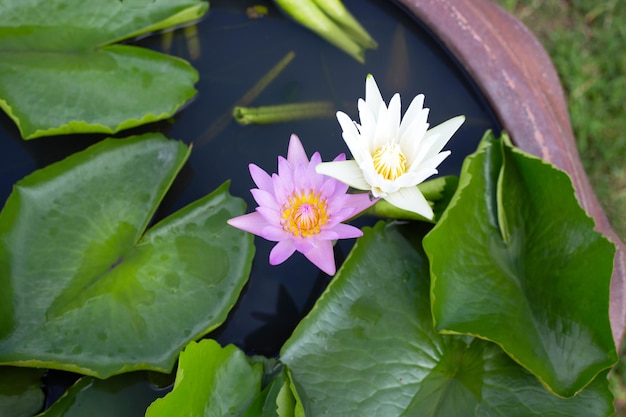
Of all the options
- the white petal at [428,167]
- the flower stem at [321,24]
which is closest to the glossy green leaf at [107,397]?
the white petal at [428,167]

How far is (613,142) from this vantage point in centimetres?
202

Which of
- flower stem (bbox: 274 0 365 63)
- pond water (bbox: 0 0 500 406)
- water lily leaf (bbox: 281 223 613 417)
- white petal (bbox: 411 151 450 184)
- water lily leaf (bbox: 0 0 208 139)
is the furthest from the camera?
flower stem (bbox: 274 0 365 63)

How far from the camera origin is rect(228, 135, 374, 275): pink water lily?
90cm

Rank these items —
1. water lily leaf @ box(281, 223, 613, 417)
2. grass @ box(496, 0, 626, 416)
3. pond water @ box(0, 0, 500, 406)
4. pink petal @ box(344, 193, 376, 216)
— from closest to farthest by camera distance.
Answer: pink petal @ box(344, 193, 376, 216)
water lily leaf @ box(281, 223, 613, 417)
pond water @ box(0, 0, 500, 406)
grass @ box(496, 0, 626, 416)

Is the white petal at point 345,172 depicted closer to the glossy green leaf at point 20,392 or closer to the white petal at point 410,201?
the white petal at point 410,201

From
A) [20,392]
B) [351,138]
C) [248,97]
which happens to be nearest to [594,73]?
[248,97]

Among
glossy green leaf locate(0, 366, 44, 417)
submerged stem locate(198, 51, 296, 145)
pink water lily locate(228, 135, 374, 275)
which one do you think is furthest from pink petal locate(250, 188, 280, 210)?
glossy green leaf locate(0, 366, 44, 417)

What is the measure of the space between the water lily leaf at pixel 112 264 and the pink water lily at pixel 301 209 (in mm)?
268

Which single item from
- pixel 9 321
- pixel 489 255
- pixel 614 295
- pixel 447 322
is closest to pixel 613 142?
pixel 614 295

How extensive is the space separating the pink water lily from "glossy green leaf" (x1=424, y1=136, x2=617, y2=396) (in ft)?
0.64

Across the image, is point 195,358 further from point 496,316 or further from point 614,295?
point 614,295

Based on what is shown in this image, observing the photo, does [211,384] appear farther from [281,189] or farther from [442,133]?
[442,133]

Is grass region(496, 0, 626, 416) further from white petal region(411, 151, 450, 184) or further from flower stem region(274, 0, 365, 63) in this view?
white petal region(411, 151, 450, 184)

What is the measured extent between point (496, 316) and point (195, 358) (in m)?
0.58
